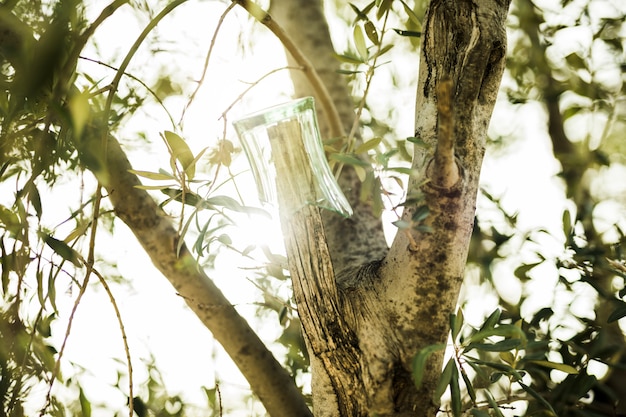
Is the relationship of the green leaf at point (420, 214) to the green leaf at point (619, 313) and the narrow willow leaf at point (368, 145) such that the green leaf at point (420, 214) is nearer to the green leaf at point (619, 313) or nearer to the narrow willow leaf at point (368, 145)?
the narrow willow leaf at point (368, 145)

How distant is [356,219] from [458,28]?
51 cm

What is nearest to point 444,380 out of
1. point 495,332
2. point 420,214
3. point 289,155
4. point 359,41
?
point 495,332

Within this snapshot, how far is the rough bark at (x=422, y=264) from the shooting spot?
2.64ft

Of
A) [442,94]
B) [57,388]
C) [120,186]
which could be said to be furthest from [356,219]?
[57,388]

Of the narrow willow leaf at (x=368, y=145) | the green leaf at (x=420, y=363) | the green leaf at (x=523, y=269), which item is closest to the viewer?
the green leaf at (x=420, y=363)

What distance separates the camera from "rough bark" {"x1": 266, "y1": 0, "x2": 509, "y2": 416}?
2.64ft

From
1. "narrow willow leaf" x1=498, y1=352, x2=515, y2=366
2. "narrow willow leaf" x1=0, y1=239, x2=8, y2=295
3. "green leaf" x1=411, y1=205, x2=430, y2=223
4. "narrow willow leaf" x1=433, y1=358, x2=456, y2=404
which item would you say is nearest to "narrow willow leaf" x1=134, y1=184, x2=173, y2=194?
"narrow willow leaf" x1=0, y1=239, x2=8, y2=295

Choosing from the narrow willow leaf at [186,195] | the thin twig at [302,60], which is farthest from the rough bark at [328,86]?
the narrow willow leaf at [186,195]

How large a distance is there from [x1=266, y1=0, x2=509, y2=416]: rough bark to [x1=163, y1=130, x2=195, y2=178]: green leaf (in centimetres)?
20

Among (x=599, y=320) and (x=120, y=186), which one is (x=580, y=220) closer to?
(x=599, y=320)

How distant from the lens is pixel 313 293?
2.68ft

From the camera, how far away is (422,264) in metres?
0.82

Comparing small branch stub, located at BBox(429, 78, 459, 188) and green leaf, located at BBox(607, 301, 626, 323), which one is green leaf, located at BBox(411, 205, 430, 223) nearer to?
small branch stub, located at BBox(429, 78, 459, 188)

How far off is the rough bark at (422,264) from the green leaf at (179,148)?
0.20 m
